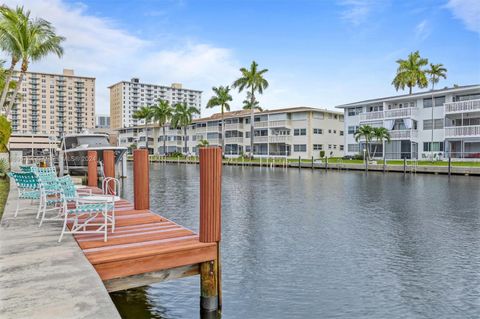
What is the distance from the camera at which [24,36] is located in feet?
93.5

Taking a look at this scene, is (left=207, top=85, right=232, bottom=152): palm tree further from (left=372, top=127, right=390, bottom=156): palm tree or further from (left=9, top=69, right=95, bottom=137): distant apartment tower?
(left=9, top=69, right=95, bottom=137): distant apartment tower

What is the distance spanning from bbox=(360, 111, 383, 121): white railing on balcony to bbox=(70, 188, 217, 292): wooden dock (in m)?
55.2

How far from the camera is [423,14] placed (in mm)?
33438

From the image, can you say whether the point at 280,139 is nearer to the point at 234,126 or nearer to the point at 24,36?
the point at 234,126

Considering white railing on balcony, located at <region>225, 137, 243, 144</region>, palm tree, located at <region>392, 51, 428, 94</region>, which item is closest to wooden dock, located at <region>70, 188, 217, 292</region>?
palm tree, located at <region>392, 51, 428, 94</region>

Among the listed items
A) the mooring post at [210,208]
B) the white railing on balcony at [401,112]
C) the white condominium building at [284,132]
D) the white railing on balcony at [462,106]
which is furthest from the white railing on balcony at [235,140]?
the mooring post at [210,208]

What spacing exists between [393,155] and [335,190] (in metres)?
32.5

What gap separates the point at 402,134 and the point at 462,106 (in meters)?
8.76

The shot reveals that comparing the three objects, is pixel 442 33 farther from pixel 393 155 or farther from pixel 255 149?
pixel 255 149

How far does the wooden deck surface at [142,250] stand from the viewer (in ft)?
21.7

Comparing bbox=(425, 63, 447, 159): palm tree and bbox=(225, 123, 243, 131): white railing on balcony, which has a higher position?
bbox=(425, 63, 447, 159): palm tree

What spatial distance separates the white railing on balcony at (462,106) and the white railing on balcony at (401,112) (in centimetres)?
468

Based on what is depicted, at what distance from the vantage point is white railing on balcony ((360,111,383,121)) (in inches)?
2326

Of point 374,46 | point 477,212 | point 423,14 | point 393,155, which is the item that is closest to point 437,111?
point 393,155
